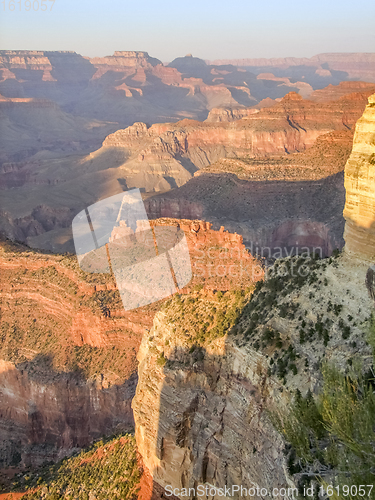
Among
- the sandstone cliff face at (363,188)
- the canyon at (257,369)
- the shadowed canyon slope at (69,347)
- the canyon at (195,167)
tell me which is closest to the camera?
the canyon at (257,369)

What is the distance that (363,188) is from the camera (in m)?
13.6

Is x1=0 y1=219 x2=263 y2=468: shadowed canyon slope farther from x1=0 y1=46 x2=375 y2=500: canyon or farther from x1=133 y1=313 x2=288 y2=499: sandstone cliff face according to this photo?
x1=133 y1=313 x2=288 y2=499: sandstone cliff face

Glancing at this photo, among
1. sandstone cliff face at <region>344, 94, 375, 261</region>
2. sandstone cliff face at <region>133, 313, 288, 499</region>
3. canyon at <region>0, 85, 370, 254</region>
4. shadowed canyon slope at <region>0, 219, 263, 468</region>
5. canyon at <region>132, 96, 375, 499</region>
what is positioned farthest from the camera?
canyon at <region>0, 85, 370, 254</region>

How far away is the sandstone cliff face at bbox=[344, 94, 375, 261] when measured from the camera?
1332 cm

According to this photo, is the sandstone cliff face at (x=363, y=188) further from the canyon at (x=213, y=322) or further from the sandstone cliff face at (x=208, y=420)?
the sandstone cliff face at (x=208, y=420)

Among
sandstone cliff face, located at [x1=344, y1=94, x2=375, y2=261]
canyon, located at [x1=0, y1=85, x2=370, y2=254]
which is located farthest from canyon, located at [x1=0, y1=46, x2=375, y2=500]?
canyon, located at [x1=0, y1=85, x2=370, y2=254]

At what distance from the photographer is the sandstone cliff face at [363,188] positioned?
1332 cm

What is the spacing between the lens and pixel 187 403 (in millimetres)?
15812

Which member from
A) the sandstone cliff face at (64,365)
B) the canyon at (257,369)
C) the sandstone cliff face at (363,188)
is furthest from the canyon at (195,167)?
the sandstone cliff face at (363,188)

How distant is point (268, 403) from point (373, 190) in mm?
6230

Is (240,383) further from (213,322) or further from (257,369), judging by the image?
(213,322)

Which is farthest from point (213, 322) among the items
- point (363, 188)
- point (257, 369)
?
point (363, 188)

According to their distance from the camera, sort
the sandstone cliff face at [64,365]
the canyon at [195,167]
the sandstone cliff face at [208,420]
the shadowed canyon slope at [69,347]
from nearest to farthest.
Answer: the sandstone cliff face at [208,420], the sandstone cliff face at [64,365], the shadowed canyon slope at [69,347], the canyon at [195,167]

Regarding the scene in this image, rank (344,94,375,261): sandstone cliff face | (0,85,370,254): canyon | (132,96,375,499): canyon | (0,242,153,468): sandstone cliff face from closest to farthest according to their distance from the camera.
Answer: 1. (132,96,375,499): canyon
2. (344,94,375,261): sandstone cliff face
3. (0,242,153,468): sandstone cliff face
4. (0,85,370,254): canyon
